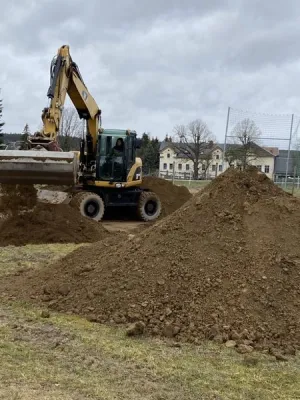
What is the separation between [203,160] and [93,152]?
48.2 metres

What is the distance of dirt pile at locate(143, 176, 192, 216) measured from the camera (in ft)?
66.4

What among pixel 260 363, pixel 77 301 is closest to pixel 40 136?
pixel 77 301

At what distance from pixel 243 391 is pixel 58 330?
2.25m

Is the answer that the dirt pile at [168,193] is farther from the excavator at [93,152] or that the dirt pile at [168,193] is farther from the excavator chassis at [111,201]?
the excavator at [93,152]

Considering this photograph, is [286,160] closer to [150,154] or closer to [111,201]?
[111,201]

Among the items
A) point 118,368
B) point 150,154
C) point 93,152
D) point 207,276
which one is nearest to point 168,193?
point 93,152

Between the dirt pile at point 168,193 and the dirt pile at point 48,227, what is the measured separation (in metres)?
7.11

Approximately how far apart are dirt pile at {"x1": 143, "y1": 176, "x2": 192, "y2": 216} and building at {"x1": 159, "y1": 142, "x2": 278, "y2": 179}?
8.11 feet

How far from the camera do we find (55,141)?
12.7 m

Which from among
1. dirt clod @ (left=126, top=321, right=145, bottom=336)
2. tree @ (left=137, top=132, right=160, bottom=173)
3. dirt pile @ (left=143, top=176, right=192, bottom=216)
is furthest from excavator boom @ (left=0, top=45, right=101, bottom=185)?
tree @ (left=137, top=132, right=160, bottom=173)

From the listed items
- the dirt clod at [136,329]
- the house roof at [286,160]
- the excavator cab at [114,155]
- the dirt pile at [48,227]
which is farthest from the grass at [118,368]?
the house roof at [286,160]

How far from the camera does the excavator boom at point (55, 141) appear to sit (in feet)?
35.3

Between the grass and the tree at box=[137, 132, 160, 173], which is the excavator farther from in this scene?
the tree at box=[137, 132, 160, 173]

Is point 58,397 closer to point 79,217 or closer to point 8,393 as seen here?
point 8,393
